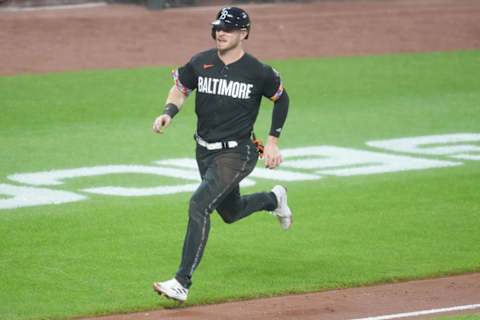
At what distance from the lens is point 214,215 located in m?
12.3

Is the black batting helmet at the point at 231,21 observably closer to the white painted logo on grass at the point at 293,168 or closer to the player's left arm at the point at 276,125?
the player's left arm at the point at 276,125

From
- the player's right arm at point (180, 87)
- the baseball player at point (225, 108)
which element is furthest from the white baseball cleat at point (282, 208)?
the player's right arm at point (180, 87)

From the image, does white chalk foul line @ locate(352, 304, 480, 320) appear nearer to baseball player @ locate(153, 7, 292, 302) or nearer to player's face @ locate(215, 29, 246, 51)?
baseball player @ locate(153, 7, 292, 302)

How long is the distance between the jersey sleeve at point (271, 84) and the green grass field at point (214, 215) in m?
1.50

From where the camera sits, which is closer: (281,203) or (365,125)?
(281,203)

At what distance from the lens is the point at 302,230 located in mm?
11492

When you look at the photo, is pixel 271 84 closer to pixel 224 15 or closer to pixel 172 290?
pixel 224 15

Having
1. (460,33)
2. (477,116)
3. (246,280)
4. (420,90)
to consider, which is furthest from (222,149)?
(460,33)

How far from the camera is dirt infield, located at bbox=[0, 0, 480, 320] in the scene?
2150 cm

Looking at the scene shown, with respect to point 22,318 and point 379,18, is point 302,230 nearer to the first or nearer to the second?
point 22,318

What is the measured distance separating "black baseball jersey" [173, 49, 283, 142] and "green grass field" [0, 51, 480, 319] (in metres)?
1.26

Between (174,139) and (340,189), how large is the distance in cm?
348

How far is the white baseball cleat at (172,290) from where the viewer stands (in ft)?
28.8

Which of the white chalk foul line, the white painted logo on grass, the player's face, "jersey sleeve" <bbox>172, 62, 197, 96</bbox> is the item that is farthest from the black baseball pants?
the white painted logo on grass
